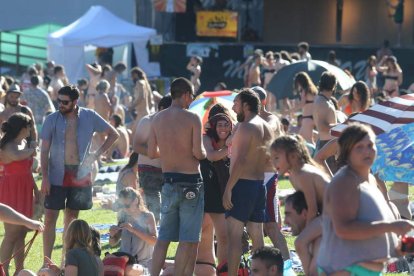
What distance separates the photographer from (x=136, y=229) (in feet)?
29.9

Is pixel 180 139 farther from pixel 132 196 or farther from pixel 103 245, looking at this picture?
pixel 103 245

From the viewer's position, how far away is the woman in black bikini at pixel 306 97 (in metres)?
13.4

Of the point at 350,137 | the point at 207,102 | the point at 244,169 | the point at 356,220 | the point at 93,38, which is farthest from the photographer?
the point at 93,38

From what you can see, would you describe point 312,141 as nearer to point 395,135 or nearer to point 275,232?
point 275,232

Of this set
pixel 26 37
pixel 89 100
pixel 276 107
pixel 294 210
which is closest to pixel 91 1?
pixel 26 37

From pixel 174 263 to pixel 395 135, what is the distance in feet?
6.59

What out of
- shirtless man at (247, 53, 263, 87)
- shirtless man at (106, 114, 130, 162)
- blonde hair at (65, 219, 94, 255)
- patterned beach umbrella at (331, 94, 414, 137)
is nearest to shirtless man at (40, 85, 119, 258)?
blonde hair at (65, 219, 94, 255)

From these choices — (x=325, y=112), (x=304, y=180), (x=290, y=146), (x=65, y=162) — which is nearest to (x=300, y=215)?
(x=304, y=180)

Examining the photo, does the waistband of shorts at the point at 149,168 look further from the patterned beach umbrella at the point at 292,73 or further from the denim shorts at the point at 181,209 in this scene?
the patterned beach umbrella at the point at 292,73

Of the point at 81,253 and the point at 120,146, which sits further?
the point at 120,146

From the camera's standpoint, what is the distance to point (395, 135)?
822 centimetres

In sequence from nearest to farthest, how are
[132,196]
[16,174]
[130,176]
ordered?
[132,196] → [16,174] → [130,176]

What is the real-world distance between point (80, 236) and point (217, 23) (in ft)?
81.3

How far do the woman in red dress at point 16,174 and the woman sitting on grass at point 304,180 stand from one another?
3607 millimetres
